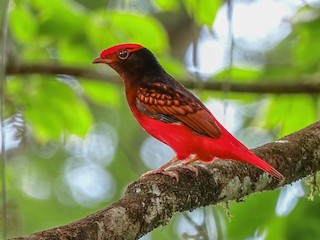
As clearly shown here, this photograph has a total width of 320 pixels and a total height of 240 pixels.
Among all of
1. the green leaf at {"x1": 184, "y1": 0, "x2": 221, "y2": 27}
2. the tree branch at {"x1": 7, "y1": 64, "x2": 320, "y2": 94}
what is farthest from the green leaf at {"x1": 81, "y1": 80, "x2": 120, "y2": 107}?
the green leaf at {"x1": 184, "y1": 0, "x2": 221, "y2": 27}

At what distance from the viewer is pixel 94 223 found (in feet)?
7.11

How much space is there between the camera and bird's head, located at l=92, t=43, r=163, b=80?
2.91m

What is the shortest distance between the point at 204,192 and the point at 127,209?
0.43 meters

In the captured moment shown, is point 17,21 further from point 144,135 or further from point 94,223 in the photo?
point 144,135

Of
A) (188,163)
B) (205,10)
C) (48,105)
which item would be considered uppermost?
(205,10)

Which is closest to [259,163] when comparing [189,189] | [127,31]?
[189,189]

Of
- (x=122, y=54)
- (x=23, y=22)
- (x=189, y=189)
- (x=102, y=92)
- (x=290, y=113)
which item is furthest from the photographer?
(x=102, y=92)

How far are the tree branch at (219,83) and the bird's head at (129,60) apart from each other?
141cm

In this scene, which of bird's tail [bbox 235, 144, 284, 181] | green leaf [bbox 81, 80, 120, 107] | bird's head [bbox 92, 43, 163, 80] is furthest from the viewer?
green leaf [bbox 81, 80, 120, 107]

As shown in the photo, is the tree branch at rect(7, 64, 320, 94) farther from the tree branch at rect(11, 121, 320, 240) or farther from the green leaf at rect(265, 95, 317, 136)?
the tree branch at rect(11, 121, 320, 240)

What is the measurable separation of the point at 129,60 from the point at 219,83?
1621 millimetres

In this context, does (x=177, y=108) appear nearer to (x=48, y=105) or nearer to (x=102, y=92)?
(x=48, y=105)

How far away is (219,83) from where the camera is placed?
177 inches

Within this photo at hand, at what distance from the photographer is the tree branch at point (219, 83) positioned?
4.27m
